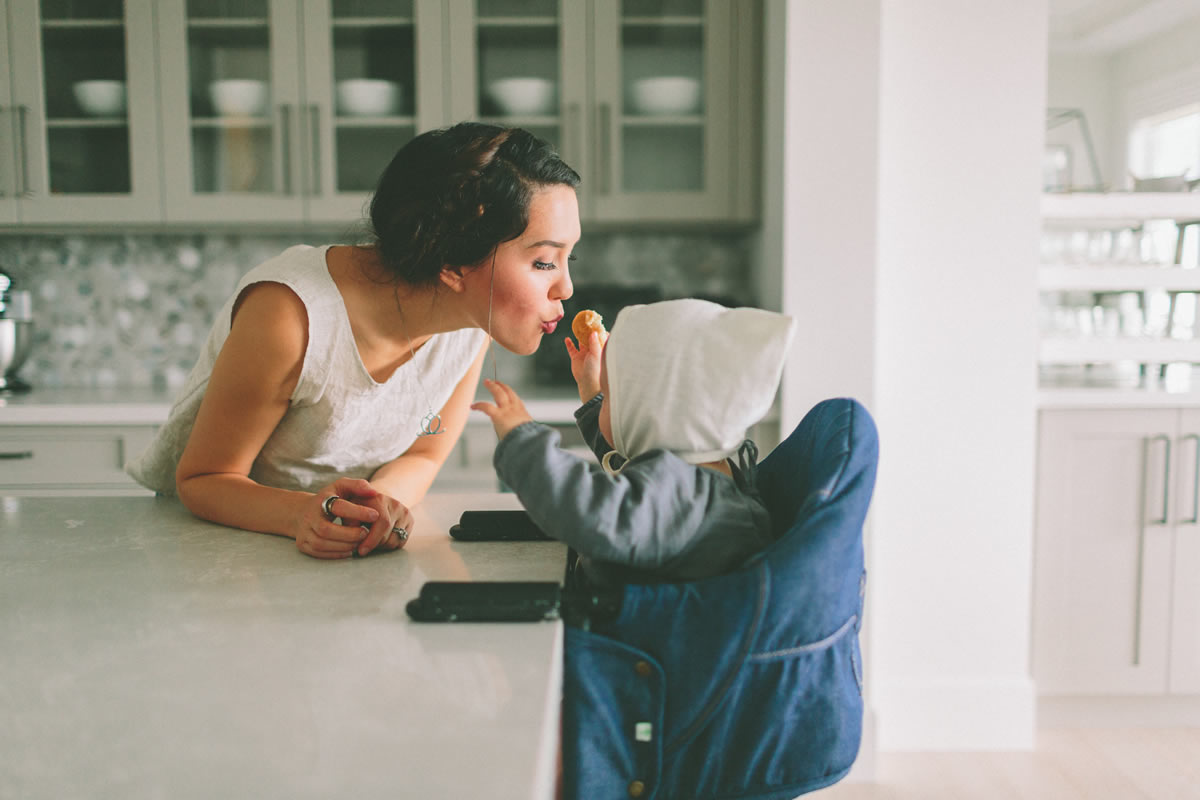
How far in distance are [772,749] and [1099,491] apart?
200 cm

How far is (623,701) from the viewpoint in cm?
70

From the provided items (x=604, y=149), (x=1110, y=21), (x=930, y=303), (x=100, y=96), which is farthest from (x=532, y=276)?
(x=1110, y=21)

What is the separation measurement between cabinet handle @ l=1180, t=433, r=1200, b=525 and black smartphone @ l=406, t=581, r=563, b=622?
2.28 metres

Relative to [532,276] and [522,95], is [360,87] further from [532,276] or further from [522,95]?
[532,276]

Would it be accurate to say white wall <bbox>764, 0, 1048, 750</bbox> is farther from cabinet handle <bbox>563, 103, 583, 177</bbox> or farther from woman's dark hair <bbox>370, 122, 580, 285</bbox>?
woman's dark hair <bbox>370, 122, 580, 285</bbox>

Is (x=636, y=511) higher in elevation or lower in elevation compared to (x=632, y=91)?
lower

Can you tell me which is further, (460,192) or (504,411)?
(460,192)

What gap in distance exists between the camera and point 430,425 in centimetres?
131

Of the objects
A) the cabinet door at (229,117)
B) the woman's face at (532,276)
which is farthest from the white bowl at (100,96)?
the woman's face at (532,276)

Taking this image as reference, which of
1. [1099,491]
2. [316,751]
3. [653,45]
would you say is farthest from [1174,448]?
[316,751]

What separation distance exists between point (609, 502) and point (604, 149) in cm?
210

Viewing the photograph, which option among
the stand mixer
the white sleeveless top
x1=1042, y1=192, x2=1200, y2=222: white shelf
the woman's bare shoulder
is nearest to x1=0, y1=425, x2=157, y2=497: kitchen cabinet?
the stand mixer

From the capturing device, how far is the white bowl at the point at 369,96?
2.68 meters

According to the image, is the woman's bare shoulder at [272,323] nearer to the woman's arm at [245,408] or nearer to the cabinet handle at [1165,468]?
the woman's arm at [245,408]
